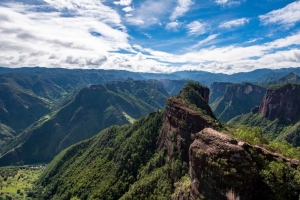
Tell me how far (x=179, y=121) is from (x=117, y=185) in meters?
59.8

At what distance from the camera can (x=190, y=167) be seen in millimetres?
82438

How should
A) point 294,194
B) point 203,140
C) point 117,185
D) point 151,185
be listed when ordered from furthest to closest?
point 117,185 < point 151,185 < point 203,140 < point 294,194

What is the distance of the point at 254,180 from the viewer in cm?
6481

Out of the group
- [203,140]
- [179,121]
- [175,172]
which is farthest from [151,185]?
[203,140]

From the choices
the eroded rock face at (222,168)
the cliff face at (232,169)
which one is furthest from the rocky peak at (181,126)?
the cliff face at (232,169)

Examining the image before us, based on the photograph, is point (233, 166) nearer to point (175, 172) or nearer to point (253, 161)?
point (253, 161)

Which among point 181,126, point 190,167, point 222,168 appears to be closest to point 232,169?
point 222,168

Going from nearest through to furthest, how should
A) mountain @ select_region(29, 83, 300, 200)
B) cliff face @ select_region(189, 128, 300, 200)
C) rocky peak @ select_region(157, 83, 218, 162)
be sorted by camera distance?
1. cliff face @ select_region(189, 128, 300, 200)
2. mountain @ select_region(29, 83, 300, 200)
3. rocky peak @ select_region(157, 83, 218, 162)

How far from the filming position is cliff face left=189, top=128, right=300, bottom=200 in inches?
2530

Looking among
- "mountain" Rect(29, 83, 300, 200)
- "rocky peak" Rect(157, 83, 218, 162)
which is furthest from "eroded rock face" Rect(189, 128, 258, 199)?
"rocky peak" Rect(157, 83, 218, 162)

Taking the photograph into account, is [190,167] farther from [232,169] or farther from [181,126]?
[181,126]

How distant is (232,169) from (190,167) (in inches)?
790

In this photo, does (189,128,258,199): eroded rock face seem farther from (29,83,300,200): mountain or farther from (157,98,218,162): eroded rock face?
(157,98,218,162): eroded rock face

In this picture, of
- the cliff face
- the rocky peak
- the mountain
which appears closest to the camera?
the cliff face
